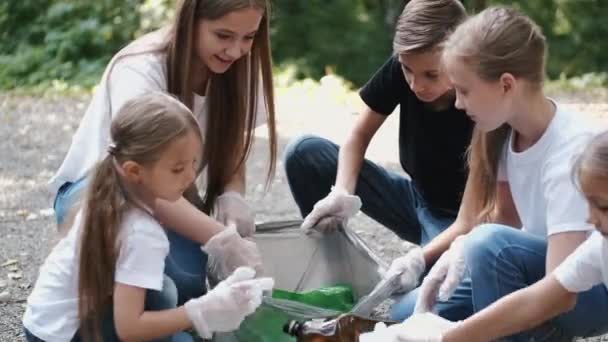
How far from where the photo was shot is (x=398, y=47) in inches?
114

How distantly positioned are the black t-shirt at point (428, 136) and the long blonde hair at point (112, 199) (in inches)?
35.6

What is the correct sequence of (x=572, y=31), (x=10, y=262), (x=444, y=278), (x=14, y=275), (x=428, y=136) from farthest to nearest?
1. (x=572, y=31)
2. (x=10, y=262)
3. (x=14, y=275)
4. (x=428, y=136)
5. (x=444, y=278)

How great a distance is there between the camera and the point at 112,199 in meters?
2.44

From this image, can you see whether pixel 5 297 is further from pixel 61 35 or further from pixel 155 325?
pixel 61 35

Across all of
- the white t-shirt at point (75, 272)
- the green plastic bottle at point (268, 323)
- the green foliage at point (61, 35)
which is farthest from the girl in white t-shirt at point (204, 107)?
the green foliage at point (61, 35)

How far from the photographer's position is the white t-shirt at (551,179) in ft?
8.10

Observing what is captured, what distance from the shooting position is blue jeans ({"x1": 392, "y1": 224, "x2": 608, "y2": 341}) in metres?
2.54

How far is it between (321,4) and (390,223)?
298 inches

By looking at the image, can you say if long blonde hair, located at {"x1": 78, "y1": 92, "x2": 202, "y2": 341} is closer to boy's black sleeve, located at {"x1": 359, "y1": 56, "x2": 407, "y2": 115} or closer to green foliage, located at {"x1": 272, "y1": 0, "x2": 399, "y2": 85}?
boy's black sleeve, located at {"x1": 359, "y1": 56, "x2": 407, "y2": 115}

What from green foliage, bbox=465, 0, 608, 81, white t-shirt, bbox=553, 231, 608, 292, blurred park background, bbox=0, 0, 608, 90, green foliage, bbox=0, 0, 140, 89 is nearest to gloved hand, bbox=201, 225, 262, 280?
white t-shirt, bbox=553, 231, 608, 292

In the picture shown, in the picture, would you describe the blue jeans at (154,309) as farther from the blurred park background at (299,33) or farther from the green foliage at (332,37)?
the green foliage at (332,37)

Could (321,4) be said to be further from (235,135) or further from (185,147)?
(185,147)

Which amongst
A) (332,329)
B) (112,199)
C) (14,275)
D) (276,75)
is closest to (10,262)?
(14,275)

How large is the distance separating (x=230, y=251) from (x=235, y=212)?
25 centimetres
